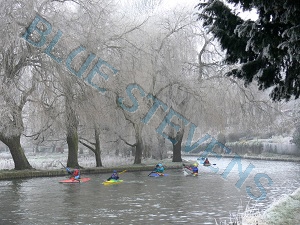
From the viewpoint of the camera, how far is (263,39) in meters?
8.74

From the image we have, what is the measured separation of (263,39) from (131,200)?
907 centimetres

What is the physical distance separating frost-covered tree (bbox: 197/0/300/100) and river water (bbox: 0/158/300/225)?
422 centimetres

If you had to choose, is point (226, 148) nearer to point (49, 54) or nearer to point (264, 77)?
point (49, 54)

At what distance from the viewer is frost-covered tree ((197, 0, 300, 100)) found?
8.03 meters

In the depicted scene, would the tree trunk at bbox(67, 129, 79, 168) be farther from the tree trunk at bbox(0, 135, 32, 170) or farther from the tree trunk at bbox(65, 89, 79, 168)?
the tree trunk at bbox(0, 135, 32, 170)

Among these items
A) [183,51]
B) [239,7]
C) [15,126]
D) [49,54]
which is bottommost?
[15,126]

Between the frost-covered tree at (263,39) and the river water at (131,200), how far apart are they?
4.22 metres

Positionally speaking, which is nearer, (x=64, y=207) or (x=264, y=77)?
(x=264, y=77)

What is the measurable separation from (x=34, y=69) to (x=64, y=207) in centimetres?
975

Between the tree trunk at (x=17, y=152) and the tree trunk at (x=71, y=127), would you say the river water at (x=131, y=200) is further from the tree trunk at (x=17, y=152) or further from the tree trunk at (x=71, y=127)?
the tree trunk at (x=71, y=127)

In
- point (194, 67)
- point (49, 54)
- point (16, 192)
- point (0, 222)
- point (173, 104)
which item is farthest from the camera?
point (194, 67)

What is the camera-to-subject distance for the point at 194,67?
113 ft

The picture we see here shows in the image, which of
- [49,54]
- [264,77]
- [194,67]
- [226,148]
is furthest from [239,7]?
[226,148]

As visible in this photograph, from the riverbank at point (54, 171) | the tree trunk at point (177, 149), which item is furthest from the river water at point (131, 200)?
the tree trunk at point (177, 149)
